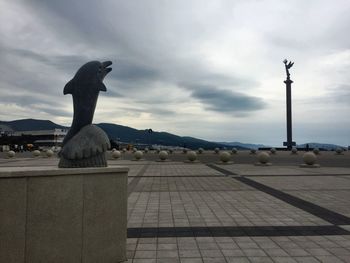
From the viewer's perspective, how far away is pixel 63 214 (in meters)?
5.12

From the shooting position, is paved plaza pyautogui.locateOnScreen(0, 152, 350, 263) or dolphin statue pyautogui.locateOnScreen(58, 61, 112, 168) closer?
paved plaza pyautogui.locateOnScreen(0, 152, 350, 263)

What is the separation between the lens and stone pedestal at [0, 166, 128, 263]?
4.79 m

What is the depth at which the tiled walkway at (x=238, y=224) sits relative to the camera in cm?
606

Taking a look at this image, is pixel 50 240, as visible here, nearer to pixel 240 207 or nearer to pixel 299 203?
pixel 240 207

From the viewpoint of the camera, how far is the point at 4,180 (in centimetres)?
474

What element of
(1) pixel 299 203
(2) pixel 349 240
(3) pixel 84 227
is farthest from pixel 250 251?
(1) pixel 299 203

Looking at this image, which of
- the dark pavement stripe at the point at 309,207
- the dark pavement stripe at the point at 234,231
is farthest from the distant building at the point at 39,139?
the dark pavement stripe at the point at 234,231

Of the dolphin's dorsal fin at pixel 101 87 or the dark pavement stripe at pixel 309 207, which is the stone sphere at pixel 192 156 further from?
the dolphin's dorsal fin at pixel 101 87

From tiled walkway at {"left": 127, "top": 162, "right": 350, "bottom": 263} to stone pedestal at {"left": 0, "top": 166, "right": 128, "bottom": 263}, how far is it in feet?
2.49

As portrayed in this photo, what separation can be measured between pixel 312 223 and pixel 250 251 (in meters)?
2.75

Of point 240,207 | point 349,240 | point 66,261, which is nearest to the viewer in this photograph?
point 66,261

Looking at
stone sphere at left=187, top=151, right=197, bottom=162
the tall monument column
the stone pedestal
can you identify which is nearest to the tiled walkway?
the stone pedestal

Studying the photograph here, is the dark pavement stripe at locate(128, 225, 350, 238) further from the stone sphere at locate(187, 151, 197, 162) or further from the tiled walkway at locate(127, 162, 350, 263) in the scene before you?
the stone sphere at locate(187, 151, 197, 162)

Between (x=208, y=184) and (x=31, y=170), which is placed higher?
(x=31, y=170)
